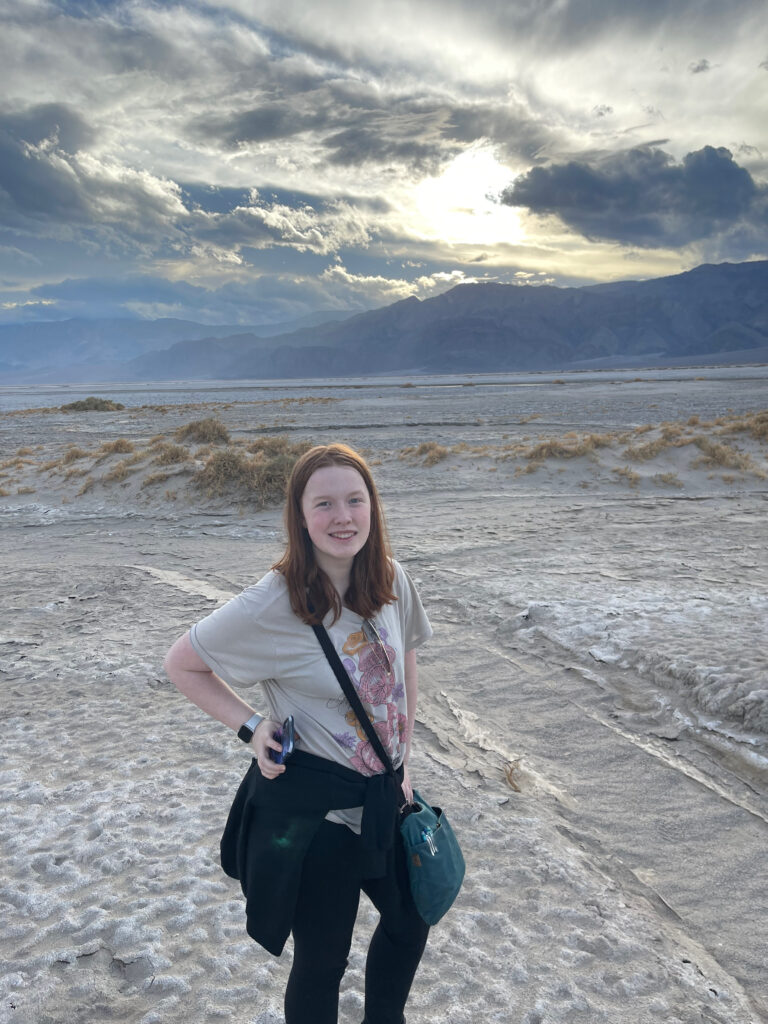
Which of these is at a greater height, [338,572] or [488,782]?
[338,572]

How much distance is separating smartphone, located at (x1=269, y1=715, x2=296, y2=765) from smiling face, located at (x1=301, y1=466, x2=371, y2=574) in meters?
0.40

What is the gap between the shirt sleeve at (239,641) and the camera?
1.64m

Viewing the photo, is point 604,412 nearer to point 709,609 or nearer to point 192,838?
point 709,609

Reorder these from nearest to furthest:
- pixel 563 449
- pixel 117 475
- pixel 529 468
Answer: pixel 117 475 → pixel 529 468 → pixel 563 449

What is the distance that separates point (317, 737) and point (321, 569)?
0.42 meters

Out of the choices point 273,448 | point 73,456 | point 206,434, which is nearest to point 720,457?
point 273,448

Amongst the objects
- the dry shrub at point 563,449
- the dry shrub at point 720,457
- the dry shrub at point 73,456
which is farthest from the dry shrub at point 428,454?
the dry shrub at point 73,456

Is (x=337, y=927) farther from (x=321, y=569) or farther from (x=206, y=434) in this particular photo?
(x=206, y=434)

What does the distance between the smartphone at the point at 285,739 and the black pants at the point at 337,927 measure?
217mm

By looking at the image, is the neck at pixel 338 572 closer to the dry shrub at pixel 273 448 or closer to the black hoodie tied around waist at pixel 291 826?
the black hoodie tied around waist at pixel 291 826

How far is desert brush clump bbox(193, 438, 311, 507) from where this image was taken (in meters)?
11.7

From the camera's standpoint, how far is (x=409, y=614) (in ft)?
6.43

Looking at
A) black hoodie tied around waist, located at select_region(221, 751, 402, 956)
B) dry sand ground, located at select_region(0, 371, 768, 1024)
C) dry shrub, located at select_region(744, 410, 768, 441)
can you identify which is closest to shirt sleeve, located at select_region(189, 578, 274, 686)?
black hoodie tied around waist, located at select_region(221, 751, 402, 956)

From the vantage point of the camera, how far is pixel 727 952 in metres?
2.49
